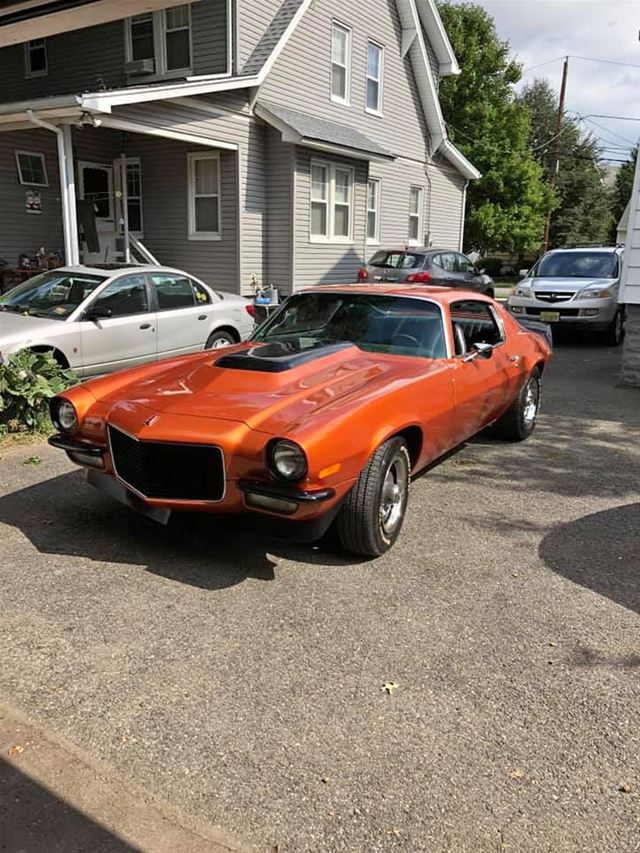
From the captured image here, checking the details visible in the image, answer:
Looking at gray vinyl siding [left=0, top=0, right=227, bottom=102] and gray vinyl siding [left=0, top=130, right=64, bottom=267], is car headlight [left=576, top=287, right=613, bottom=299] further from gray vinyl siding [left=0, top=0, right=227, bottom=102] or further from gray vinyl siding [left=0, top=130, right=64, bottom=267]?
gray vinyl siding [left=0, top=130, right=64, bottom=267]

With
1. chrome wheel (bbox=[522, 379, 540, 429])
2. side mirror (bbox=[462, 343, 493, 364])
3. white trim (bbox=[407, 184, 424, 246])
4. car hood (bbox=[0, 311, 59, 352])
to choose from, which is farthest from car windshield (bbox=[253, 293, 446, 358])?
white trim (bbox=[407, 184, 424, 246])

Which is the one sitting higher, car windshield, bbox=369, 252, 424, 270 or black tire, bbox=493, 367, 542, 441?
car windshield, bbox=369, 252, 424, 270

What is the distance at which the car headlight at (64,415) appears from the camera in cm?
426

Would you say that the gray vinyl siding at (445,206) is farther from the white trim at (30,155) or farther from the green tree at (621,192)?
the green tree at (621,192)

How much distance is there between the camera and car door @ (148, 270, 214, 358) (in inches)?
346

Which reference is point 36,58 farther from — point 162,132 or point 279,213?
point 279,213

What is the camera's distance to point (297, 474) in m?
3.48

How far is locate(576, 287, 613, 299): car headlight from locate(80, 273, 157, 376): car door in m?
8.12

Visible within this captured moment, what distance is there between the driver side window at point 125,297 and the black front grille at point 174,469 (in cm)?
458

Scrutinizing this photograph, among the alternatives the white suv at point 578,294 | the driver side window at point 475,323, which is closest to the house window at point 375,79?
the white suv at point 578,294

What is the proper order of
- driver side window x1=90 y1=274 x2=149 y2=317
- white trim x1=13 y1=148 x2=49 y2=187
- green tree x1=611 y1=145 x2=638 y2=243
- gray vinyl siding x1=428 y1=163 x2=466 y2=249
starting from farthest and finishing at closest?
green tree x1=611 y1=145 x2=638 y2=243, gray vinyl siding x1=428 y1=163 x2=466 y2=249, white trim x1=13 y1=148 x2=49 y2=187, driver side window x1=90 y1=274 x2=149 y2=317

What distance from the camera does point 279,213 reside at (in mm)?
14883

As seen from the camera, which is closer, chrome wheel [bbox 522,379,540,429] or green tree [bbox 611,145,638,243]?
chrome wheel [bbox 522,379,540,429]

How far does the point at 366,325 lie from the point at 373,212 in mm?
14056
